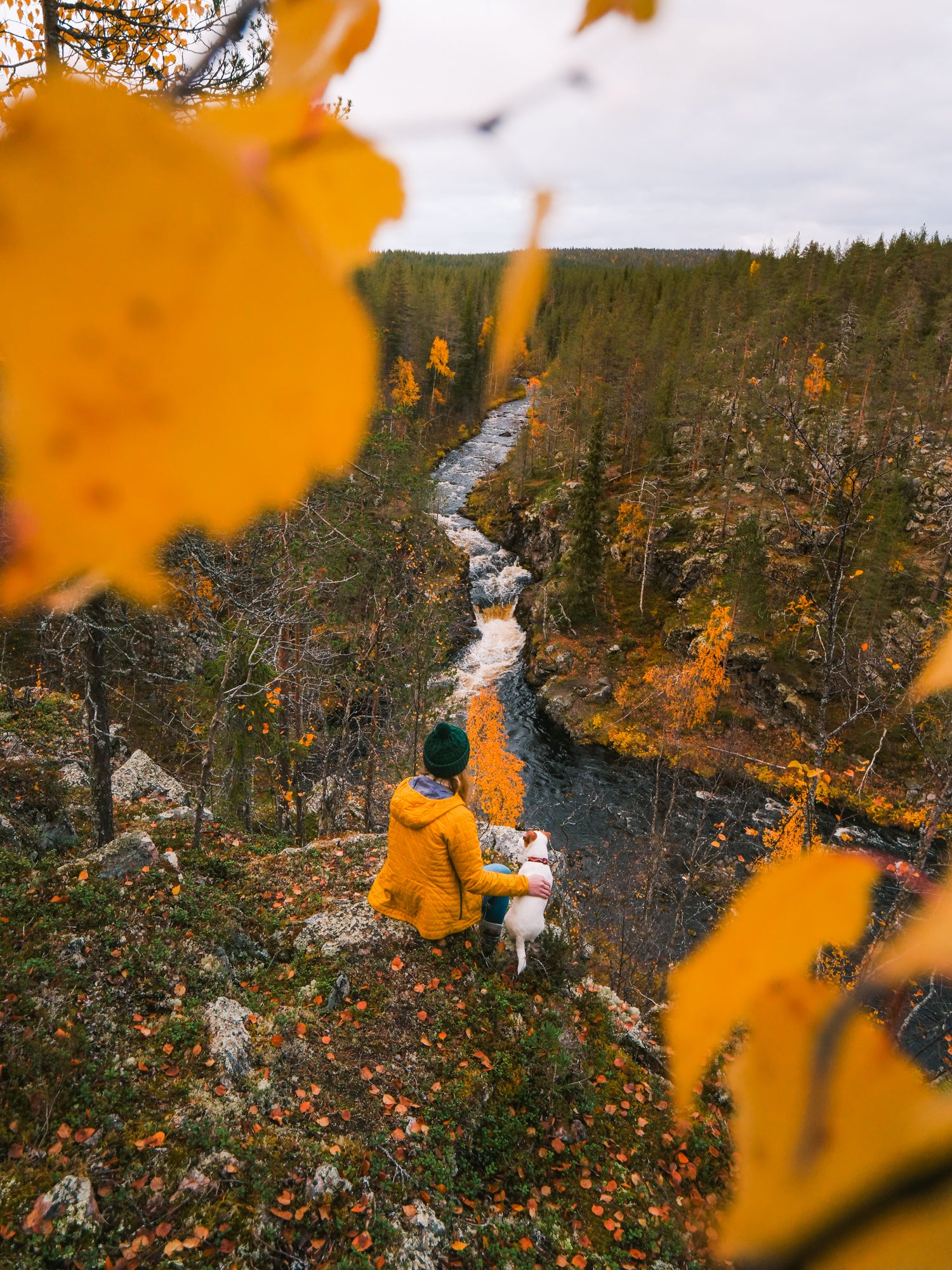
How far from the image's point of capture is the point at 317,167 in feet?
1.00

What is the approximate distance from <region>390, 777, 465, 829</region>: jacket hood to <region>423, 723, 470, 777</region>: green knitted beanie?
0.46ft

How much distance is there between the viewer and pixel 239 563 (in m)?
7.98

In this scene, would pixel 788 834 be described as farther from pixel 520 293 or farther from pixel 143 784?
pixel 520 293

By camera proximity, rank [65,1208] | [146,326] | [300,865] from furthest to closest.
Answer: [300,865], [65,1208], [146,326]

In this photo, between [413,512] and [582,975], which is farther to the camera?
[413,512]

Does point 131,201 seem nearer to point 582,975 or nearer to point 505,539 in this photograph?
point 582,975

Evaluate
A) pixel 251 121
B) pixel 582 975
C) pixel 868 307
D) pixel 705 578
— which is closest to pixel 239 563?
pixel 582 975

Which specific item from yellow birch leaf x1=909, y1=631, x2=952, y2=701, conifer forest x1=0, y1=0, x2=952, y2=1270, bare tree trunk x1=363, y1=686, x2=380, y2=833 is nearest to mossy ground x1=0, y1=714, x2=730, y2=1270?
conifer forest x1=0, y1=0, x2=952, y2=1270

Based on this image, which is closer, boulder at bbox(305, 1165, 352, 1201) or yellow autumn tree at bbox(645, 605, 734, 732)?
boulder at bbox(305, 1165, 352, 1201)

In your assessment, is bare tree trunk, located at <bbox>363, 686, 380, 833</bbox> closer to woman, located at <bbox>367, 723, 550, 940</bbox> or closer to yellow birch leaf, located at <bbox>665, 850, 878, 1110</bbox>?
woman, located at <bbox>367, 723, 550, 940</bbox>

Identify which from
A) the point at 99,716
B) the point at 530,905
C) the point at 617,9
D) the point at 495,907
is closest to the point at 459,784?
the point at 530,905

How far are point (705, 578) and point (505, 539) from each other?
10437 mm

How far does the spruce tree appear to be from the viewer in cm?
2339

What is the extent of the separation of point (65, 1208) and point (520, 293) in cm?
299
